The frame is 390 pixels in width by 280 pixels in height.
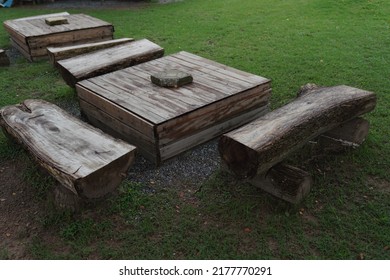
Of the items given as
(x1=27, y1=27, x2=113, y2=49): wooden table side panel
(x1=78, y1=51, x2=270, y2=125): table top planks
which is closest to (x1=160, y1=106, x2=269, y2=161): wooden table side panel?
(x1=78, y1=51, x2=270, y2=125): table top planks

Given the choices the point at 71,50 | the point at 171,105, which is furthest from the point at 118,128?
the point at 71,50

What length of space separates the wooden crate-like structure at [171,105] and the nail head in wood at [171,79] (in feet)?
0.17

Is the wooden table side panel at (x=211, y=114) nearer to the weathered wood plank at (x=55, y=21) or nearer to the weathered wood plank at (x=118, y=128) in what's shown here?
the weathered wood plank at (x=118, y=128)

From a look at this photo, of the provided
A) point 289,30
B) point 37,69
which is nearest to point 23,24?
point 37,69

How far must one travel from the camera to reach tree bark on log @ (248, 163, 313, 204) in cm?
329

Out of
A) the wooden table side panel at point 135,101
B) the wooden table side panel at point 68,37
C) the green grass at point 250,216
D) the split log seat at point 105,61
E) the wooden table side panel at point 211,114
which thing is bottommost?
the wooden table side panel at point 68,37

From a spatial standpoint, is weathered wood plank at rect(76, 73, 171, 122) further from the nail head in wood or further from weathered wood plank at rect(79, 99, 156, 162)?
the nail head in wood

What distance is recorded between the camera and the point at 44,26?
26.0ft

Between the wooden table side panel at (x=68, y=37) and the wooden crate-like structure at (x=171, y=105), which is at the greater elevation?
the wooden crate-like structure at (x=171, y=105)

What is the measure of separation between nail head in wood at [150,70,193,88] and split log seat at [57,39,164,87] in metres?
1.13

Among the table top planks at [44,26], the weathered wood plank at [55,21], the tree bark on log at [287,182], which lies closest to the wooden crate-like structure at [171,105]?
the tree bark on log at [287,182]

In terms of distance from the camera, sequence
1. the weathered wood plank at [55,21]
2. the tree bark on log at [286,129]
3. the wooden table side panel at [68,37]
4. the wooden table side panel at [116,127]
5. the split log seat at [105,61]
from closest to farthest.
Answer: the tree bark on log at [286,129] < the wooden table side panel at [116,127] < the split log seat at [105,61] < the wooden table side panel at [68,37] < the weathered wood plank at [55,21]

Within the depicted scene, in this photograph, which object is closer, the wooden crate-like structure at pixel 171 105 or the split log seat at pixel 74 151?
the split log seat at pixel 74 151

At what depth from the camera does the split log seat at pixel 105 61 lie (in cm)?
536
